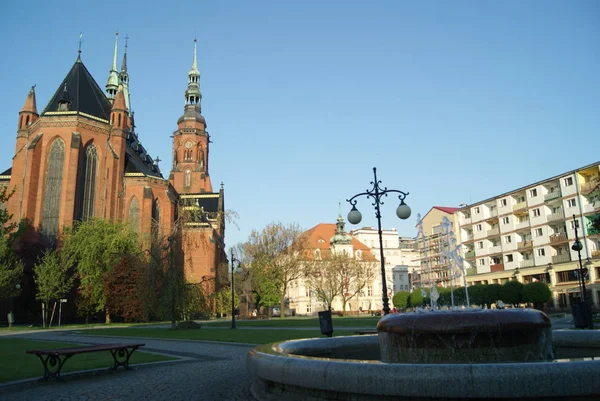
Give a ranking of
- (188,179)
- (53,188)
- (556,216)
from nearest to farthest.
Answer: (53,188), (556,216), (188,179)

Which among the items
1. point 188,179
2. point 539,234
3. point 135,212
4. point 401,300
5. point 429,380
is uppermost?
point 188,179

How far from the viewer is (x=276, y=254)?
186 feet

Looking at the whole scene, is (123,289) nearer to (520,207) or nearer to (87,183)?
(87,183)

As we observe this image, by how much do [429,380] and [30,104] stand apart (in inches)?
2447

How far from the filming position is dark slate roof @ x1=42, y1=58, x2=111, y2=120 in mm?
56156

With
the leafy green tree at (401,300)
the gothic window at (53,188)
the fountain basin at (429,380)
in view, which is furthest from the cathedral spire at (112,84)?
the fountain basin at (429,380)

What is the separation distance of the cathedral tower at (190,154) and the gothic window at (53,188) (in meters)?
35.5

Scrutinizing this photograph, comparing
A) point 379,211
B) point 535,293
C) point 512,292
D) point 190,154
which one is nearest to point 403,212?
point 379,211

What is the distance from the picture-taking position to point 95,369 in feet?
37.1

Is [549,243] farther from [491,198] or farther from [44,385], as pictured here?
[44,385]

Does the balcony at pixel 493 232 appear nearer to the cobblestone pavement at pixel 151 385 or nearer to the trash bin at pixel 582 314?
the trash bin at pixel 582 314

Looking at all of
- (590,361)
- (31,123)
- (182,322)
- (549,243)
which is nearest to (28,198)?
(31,123)

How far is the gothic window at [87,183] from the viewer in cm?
5253

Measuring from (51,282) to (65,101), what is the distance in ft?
76.3
